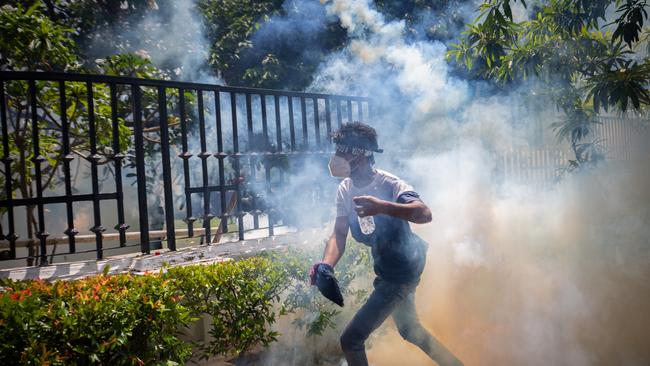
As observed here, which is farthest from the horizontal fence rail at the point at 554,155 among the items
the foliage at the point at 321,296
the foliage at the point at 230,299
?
the foliage at the point at 230,299

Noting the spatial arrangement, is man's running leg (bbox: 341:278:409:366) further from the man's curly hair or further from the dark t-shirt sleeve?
the man's curly hair

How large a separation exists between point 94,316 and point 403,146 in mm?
6422

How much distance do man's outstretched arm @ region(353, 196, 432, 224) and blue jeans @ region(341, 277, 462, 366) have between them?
2.20 ft

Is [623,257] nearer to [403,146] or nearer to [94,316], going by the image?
[403,146]

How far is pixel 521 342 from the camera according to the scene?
5.88m

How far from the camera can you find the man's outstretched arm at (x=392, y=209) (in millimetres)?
3977

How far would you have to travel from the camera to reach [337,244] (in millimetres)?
4645

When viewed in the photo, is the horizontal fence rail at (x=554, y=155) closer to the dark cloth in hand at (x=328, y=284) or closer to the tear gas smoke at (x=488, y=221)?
the tear gas smoke at (x=488, y=221)

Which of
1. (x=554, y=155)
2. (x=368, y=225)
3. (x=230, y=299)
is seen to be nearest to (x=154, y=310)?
(x=230, y=299)

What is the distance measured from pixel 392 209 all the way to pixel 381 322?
3.41 ft

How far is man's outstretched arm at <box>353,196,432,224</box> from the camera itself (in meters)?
3.98

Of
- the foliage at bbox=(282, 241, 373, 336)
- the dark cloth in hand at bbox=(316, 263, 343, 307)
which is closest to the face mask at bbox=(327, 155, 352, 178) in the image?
the dark cloth in hand at bbox=(316, 263, 343, 307)

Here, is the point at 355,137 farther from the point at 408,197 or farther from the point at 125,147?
the point at 125,147

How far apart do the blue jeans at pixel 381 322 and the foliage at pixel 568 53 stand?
115 inches
